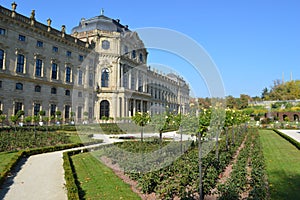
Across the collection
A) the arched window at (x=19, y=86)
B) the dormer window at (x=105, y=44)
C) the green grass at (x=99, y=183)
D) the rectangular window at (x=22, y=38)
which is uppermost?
the dormer window at (x=105, y=44)

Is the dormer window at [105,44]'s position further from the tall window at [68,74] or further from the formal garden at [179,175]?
the formal garden at [179,175]

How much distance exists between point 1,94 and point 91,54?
1748 centimetres

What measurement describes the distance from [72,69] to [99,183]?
1249 inches

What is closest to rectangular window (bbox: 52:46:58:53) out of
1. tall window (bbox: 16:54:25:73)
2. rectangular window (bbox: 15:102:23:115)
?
tall window (bbox: 16:54:25:73)

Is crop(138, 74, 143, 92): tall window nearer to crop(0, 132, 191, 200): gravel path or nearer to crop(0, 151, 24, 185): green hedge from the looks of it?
crop(0, 151, 24, 185): green hedge

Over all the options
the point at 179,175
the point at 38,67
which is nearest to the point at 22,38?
the point at 38,67

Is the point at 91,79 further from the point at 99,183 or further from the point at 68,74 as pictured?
the point at 99,183

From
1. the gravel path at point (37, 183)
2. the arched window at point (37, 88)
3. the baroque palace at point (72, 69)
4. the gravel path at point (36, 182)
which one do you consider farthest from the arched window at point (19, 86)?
the gravel path at point (37, 183)

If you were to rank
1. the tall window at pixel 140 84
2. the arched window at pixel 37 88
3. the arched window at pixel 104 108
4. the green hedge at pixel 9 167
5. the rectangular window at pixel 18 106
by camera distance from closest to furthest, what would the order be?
1. the green hedge at pixel 9 167
2. the rectangular window at pixel 18 106
3. the arched window at pixel 37 88
4. the arched window at pixel 104 108
5. the tall window at pixel 140 84

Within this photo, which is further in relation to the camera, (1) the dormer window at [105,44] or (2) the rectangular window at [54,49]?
(1) the dormer window at [105,44]

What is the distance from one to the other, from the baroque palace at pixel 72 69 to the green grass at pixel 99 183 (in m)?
16.3

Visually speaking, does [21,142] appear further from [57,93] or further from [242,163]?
[57,93]

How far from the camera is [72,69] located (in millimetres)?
37188

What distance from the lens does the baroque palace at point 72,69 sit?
28.0 m
